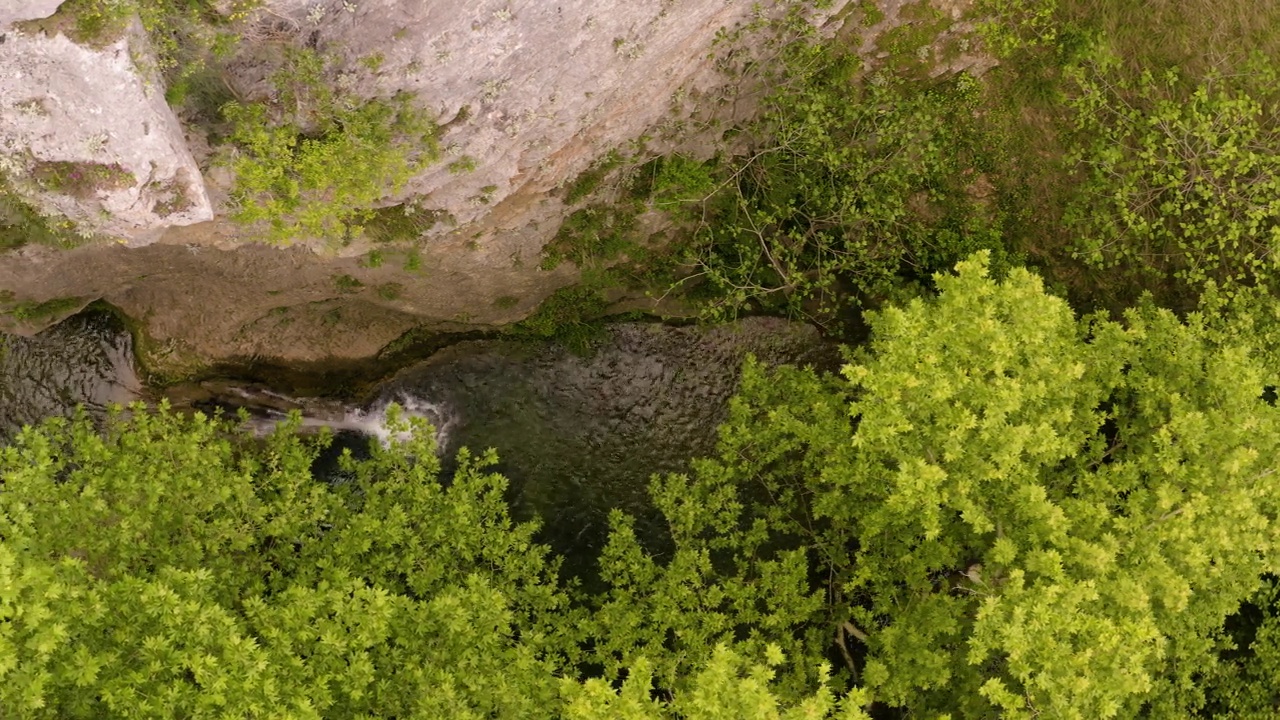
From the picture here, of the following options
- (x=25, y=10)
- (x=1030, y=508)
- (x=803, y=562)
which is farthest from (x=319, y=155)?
(x=1030, y=508)

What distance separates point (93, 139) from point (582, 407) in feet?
41.6

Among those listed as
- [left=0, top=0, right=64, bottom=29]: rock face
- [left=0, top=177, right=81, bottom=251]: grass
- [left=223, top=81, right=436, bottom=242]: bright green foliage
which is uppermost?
[left=0, top=0, right=64, bottom=29]: rock face

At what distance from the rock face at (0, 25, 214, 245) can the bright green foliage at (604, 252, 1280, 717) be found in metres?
10.2

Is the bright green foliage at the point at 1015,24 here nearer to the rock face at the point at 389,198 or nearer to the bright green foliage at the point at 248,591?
the rock face at the point at 389,198

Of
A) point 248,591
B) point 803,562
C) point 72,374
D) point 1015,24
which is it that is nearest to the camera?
point 248,591

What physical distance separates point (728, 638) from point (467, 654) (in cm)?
490

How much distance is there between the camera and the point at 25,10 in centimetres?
965

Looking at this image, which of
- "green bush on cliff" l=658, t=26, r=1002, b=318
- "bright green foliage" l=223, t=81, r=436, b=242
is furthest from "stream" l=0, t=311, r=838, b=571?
"bright green foliage" l=223, t=81, r=436, b=242

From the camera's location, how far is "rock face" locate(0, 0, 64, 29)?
9.56m

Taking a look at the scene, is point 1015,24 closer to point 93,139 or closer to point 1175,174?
point 1175,174

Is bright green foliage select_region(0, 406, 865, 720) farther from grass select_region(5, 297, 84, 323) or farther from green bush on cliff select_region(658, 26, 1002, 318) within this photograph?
green bush on cliff select_region(658, 26, 1002, 318)

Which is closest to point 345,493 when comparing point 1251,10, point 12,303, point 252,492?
point 252,492

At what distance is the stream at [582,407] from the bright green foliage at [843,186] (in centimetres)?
233

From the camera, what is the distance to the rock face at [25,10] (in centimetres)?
956
